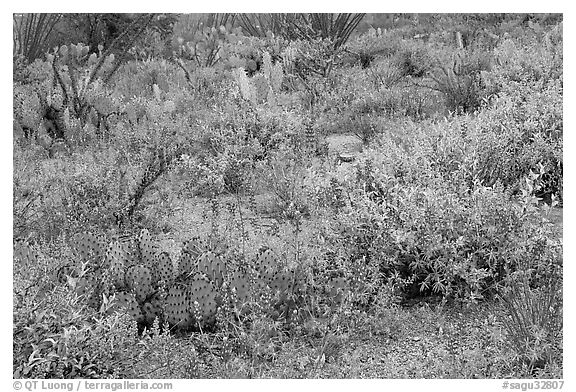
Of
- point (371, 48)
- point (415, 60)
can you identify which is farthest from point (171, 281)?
point (371, 48)

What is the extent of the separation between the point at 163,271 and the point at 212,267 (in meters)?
0.25

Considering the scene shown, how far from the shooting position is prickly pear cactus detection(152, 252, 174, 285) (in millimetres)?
3879

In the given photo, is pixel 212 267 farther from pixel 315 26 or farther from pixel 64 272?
pixel 315 26

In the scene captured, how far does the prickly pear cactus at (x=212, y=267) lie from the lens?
12.5 feet

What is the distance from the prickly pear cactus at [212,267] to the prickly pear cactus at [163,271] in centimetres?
16

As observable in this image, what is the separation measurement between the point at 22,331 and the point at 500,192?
248cm

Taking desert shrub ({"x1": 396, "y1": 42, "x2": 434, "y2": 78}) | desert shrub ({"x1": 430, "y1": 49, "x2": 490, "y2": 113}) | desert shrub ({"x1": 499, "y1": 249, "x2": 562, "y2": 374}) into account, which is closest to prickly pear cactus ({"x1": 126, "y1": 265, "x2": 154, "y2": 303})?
desert shrub ({"x1": 499, "y1": 249, "x2": 562, "y2": 374})

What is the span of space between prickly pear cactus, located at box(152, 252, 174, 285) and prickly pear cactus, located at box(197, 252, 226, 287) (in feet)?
0.53

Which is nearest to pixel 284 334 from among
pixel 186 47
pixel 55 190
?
pixel 55 190

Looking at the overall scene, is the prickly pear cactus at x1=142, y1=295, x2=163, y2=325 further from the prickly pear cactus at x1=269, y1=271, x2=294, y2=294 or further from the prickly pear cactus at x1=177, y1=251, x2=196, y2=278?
the prickly pear cactus at x1=269, y1=271, x2=294, y2=294

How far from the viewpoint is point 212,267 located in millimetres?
3832

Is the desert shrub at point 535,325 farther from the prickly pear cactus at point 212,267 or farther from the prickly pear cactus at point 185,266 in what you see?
the prickly pear cactus at point 185,266

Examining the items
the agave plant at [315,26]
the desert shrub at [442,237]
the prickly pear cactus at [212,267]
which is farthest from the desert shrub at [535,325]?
the agave plant at [315,26]

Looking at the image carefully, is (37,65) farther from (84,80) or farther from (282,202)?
(282,202)
